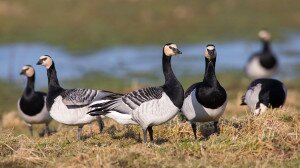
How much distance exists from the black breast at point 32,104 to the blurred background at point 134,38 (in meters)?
4.76

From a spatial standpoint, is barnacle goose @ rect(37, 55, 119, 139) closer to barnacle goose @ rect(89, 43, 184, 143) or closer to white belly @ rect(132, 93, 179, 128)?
barnacle goose @ rect(89, 43, 184, 143)

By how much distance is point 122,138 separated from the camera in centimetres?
1273

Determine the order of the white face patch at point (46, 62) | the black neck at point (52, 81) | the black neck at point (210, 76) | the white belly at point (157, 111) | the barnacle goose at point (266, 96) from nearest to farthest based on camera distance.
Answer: the white belly at point (157, 111)
the black neck at point (210, 76)
the black neck at point (52, 81)
the white face patch at point (46, 62)
the barnacle goose at point (266, 96)

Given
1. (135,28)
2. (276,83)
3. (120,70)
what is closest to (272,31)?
(135,28)

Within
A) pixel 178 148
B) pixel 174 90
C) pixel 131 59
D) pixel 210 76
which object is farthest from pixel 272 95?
pixel 131 59

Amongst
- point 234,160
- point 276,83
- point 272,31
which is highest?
point 272,31

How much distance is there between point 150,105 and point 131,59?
22.1 metres

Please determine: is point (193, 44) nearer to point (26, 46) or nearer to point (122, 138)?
point (26, 46)

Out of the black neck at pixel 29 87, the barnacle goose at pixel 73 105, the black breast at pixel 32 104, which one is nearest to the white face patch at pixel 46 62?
the barnacle goose at pixel 73 105

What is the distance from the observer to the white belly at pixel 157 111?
11.6 metres

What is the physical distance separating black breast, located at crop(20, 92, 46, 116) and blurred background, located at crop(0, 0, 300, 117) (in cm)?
476

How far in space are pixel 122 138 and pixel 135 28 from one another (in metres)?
30.0

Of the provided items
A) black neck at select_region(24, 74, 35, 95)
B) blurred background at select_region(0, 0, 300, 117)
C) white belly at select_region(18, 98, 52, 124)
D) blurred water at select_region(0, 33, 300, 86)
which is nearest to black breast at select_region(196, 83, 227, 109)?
white belly at select_region(18, 98, 52, 124)

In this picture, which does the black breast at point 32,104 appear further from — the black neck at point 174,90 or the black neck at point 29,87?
the black neck at point 174,90
